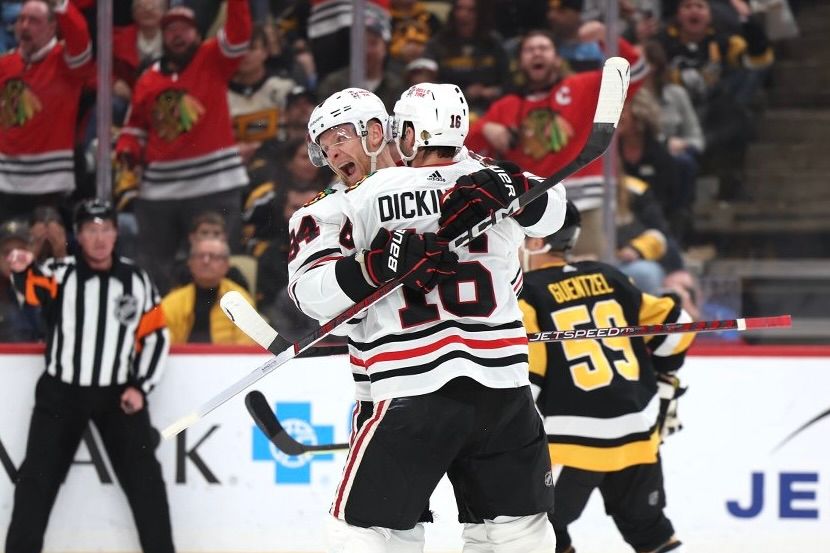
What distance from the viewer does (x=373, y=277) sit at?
234 cm

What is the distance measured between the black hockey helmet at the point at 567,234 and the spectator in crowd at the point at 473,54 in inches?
52.5

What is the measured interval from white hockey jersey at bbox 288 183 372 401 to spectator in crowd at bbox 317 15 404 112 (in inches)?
75.3

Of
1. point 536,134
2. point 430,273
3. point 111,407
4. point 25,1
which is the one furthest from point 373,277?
point 25,1

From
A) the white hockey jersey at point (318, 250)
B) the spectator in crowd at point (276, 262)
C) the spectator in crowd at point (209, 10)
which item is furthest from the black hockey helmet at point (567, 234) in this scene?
the spectator in crowd at point (209, 10)

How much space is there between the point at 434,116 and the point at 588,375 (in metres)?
0.96

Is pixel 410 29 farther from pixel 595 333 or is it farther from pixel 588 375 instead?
pixel 595 333

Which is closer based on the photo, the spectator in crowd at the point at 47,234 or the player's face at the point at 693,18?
the spectator in crowd at the point at 47,234

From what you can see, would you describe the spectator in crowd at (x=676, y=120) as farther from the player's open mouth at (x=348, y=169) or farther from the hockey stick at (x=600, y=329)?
the player's open mouth at (x=348, y=169)

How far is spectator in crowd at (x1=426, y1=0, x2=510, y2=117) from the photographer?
14.7 ft

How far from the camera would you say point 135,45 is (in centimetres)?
438

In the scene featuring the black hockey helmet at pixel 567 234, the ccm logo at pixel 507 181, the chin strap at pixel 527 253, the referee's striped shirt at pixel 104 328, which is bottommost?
the referee's striped shirt at pixel 104 328

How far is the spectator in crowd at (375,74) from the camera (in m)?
4.36

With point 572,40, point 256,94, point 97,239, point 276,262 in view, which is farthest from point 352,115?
point 572,40

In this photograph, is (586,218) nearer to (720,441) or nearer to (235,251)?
(720,441)
